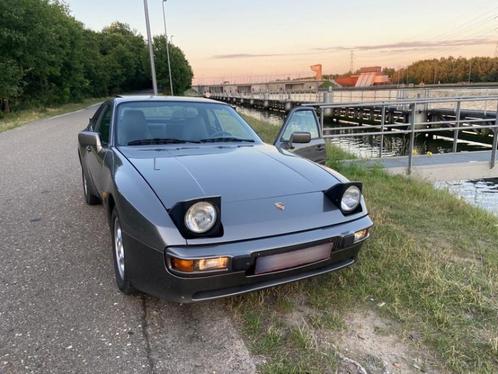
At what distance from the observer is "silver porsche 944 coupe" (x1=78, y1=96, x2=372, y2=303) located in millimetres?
2180

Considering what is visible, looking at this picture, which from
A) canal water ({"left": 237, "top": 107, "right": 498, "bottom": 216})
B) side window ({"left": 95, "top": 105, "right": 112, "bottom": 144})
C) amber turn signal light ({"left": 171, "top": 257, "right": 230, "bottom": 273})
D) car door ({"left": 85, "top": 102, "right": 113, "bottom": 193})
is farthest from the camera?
canal water ({"left": 237, "top": 107, "right": 498, "bottom": 216})

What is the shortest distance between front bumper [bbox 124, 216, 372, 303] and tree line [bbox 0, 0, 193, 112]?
2453 cm

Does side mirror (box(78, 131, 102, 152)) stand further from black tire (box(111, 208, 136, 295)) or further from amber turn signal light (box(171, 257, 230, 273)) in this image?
amber turn signal light (box(171, 257, 230, 273))

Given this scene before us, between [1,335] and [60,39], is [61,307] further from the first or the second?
[60,39]

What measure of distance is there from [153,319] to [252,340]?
0.72m

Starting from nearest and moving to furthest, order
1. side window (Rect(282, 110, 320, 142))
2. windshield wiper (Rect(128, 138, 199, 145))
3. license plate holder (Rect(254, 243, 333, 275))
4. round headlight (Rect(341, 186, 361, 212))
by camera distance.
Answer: license plate holder (Rect(254, 243, 333, 275)), round headlight (Rect(341, 186, 361, 212)), windshield wiper (Rect(128, 138, 199, 145)), side window (Rect(282, 110, 320, 142))

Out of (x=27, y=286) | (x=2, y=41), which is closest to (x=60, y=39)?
(x=2, y=41)

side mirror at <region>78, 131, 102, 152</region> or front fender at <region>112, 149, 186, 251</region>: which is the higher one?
side mirror at <region>78, 131, 102, 152</region>

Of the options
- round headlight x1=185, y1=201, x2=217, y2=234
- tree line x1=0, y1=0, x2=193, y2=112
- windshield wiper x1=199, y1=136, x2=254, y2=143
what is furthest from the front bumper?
tree line x1=0, y1=0, x2=193, y2=112

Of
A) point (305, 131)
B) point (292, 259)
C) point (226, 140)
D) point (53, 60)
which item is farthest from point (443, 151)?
point (53, 60)

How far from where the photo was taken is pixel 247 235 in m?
2.23

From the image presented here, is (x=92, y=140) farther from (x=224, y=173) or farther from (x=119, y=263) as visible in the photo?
(x=224, y=173)

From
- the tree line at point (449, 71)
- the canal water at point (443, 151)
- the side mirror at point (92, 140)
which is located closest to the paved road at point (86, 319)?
the side mirror at point (92, 140)

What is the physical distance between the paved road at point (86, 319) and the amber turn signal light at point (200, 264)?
52cm
